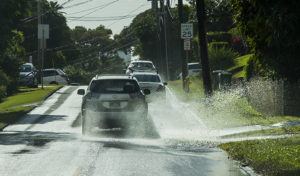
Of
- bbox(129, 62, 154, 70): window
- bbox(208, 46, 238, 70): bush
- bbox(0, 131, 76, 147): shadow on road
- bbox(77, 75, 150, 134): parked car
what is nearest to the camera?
bbox(0, 131, 76, 147): shadow on road

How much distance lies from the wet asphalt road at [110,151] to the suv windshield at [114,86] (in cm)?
139

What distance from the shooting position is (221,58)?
5075 centimetres

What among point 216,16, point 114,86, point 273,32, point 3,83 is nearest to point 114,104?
point 114,86

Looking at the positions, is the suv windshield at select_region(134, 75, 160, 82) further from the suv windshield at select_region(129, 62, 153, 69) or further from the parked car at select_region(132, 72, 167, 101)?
the suv windshield at select_region(129, 62, 153, 69)

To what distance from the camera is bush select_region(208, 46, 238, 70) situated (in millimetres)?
50531

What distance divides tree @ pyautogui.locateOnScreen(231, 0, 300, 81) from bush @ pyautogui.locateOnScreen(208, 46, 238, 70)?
35363 millimetres

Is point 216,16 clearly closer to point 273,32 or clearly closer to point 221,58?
point 221,58

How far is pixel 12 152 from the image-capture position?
18.7 meters

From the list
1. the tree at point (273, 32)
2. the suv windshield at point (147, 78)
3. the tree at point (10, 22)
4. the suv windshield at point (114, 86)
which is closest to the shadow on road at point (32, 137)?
the suv windshield at point (114, 86)

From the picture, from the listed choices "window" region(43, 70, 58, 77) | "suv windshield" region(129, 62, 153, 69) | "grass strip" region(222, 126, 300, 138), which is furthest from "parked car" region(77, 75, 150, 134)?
"window" region(43, 70, 58, 77)

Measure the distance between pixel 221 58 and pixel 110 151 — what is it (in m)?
32.6

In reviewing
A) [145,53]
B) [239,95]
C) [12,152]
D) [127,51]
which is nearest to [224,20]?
Result: [145,53]

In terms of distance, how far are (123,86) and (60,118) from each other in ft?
23.1

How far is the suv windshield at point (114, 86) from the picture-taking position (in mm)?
23984
